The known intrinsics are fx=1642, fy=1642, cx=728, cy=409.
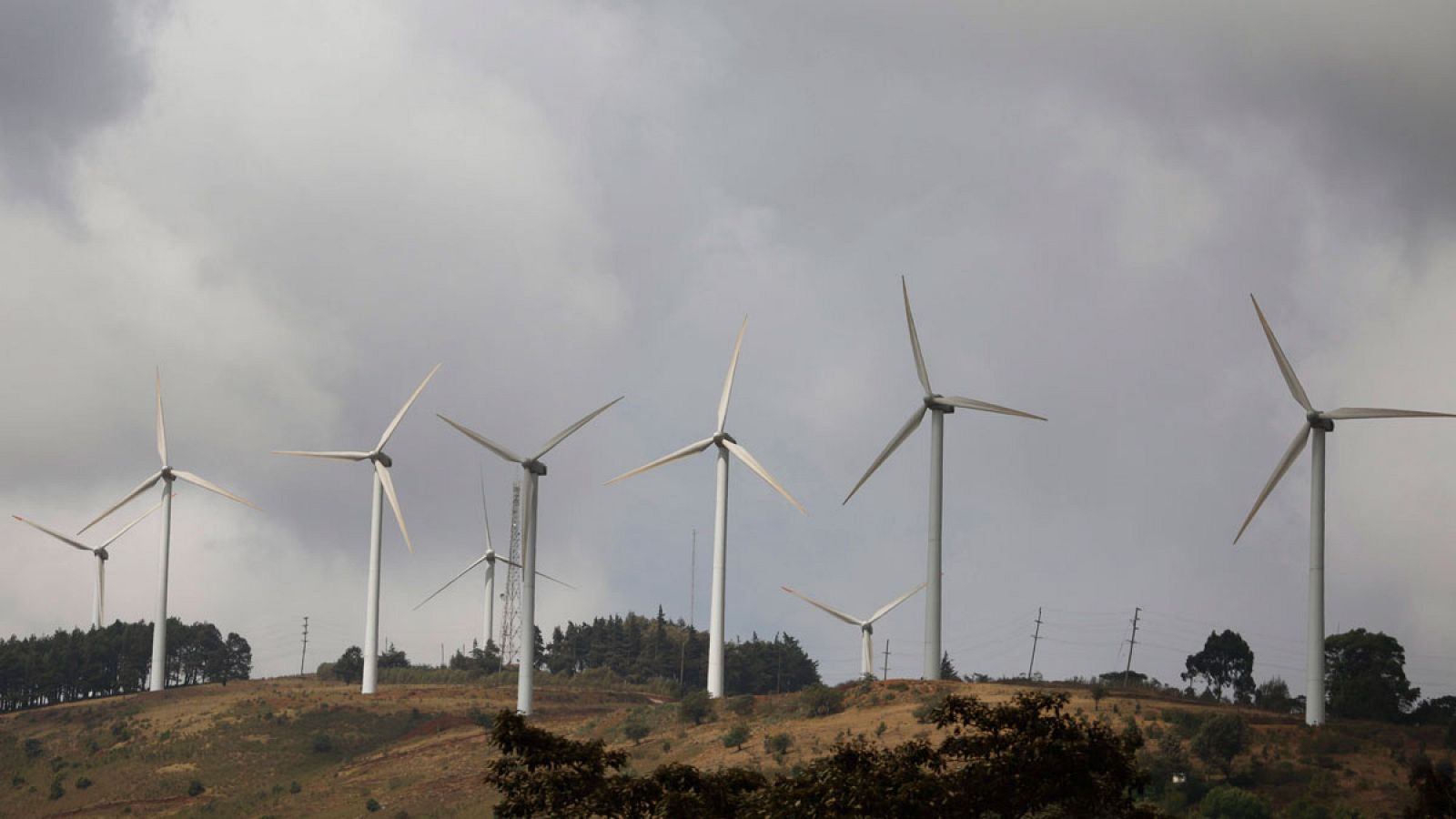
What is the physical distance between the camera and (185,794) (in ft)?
429

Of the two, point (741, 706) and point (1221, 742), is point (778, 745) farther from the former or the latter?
point (1221, 742)

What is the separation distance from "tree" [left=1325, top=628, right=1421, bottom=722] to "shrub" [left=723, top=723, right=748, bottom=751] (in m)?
46.7

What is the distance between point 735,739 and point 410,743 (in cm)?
3923

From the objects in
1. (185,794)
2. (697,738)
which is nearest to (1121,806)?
(697,738)

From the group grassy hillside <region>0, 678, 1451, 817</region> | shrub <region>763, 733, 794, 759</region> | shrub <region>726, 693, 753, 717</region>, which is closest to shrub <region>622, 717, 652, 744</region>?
grassy hillside <region>0, 678, 1451, 817</region>

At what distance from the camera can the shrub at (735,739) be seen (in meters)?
112

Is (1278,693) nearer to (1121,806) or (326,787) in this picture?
(326,787)

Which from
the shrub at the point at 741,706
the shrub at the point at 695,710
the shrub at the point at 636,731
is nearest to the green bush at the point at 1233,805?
the shrub at the point at 741,706

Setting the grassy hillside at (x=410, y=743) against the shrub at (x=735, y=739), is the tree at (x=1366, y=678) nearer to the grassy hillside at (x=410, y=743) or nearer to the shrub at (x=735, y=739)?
the grassy hillside at (x=410, y=743)

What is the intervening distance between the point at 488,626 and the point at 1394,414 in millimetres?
114097

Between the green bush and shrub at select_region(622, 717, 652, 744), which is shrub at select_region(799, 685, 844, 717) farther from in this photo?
the green bush

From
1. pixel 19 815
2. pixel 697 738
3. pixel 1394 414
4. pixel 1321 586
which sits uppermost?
pixel 1394 414

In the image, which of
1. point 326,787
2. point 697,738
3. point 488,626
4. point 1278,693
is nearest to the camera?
point 697,738

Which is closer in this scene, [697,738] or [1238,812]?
[1238,812]
